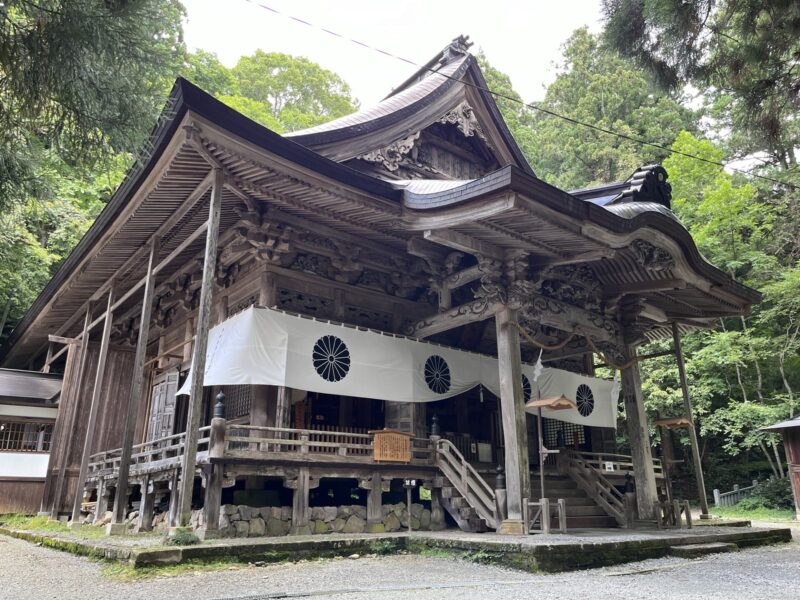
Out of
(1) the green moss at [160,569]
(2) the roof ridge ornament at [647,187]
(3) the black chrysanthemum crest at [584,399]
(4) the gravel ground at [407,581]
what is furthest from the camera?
(3) the black chrysanthemum crest at [584,399]

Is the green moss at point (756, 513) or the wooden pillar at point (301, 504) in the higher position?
the wooden pillar at point (301, 504)

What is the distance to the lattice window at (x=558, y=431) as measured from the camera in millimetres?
13648

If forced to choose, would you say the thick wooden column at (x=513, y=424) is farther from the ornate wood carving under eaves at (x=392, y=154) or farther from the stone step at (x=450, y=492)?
the ornate wood carving under eaves at (x=392, y=154)

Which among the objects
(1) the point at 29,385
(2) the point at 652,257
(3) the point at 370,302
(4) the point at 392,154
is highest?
(4) the point at 392,154

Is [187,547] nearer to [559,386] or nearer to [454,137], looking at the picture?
[559,386]

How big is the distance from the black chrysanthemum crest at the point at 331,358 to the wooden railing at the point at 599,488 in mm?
5144

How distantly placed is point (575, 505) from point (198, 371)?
22.9 feet

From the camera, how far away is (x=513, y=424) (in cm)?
809

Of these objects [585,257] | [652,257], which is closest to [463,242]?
[585,257]

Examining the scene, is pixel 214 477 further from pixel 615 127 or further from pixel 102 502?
pixel 615 127

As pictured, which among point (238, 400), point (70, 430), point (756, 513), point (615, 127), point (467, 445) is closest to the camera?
point (238, 400)

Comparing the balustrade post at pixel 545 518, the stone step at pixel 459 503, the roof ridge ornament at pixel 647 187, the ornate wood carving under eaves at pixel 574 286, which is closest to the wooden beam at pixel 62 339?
the stone step at pixel 459 503

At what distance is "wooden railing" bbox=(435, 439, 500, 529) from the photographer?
8.01 m

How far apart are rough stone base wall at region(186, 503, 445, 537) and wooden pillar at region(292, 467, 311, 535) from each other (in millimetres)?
18
